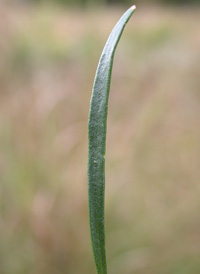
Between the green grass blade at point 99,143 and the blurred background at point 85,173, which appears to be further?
the blurred background at point 85,173

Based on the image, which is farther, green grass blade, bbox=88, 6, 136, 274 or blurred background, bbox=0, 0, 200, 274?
blurred background, bbox=0, 0, 200, 274

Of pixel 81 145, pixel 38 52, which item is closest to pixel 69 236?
pixel 81 145

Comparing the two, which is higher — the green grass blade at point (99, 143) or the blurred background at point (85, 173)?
the green grass blade at point (99, 143)

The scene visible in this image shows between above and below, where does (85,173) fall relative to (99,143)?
below

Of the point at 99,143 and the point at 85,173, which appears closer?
the point at 99,143

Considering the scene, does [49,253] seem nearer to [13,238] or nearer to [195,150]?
[13,238]
